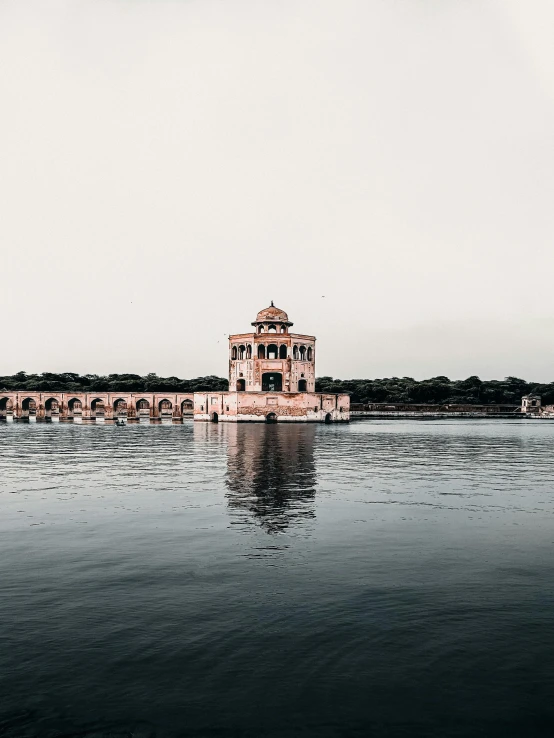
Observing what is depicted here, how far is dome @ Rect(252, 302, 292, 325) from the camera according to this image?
10081 centimetres

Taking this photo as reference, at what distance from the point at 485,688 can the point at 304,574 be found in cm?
527

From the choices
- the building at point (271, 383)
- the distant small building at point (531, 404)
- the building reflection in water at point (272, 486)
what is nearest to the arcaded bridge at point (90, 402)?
the building at point (271, 383)

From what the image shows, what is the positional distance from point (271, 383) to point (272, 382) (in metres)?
0.22

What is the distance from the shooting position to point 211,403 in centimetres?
9975

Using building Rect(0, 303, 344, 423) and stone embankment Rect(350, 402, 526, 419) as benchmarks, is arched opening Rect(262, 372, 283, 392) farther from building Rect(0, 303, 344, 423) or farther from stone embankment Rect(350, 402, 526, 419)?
stone embankment Rect(350, 402, 526, 419)

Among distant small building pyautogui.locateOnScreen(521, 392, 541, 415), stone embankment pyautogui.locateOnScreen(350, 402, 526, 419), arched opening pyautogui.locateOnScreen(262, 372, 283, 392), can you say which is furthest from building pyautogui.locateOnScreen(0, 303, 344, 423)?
distant small building pyautogui.locateOnScreen(521, 392, 541, 415)

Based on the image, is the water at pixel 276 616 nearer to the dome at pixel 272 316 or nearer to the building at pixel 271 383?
the building at pixel 271 383

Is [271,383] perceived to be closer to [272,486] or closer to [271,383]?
[271,383]

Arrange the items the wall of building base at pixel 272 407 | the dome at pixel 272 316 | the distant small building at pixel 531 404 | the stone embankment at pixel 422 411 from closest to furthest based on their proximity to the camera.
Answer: the wall of building base at pixel 272 407 < the dome at pixel 272 316 < the stone embankment at pixel 422 411 < the distant small building at pixel 531 404

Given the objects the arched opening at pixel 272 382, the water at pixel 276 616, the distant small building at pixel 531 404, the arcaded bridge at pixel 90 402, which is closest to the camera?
the water at pixel 276 616

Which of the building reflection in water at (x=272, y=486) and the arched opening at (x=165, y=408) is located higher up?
the arched opening at (x=165, y=408)

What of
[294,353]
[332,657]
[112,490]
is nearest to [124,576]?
[332,657]

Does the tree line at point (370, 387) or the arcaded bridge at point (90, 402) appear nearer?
the arcaded bridge at point (90, 402)

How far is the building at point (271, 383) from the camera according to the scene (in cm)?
9638
